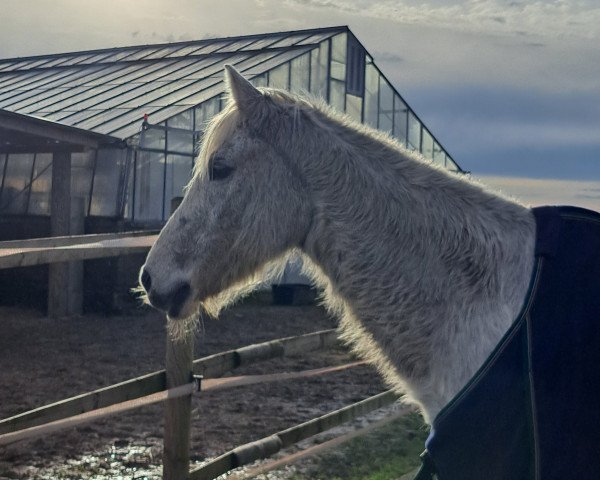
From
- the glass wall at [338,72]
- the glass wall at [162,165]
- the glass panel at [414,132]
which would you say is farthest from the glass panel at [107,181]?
the glass panel at [414,132]

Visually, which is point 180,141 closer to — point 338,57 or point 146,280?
point 338,57

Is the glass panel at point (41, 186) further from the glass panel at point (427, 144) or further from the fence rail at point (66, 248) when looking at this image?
the fence rail at point (66, 248)

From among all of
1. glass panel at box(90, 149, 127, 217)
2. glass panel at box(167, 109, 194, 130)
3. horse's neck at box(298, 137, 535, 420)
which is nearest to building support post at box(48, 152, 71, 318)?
glass panel at box(90, 149, 127, 217)

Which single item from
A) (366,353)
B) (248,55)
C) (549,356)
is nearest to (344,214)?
(366,353)

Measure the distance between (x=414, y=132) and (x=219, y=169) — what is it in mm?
19599

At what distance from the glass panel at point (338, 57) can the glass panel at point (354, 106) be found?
1.76 ft

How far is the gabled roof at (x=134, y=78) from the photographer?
683 inches

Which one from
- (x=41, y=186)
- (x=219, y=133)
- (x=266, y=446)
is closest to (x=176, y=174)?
(x=41, y=186)

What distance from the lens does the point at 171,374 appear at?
3654 mm

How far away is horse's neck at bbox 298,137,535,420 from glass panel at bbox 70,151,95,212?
14.2 m

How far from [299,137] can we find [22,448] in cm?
464

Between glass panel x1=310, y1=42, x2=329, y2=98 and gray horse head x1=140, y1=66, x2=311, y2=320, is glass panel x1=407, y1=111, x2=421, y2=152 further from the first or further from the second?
gray horse head x1=140, y1=66, x2=311, y2=320

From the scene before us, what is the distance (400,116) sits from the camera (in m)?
21.4

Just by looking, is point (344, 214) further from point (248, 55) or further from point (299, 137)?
point (248, 55)
